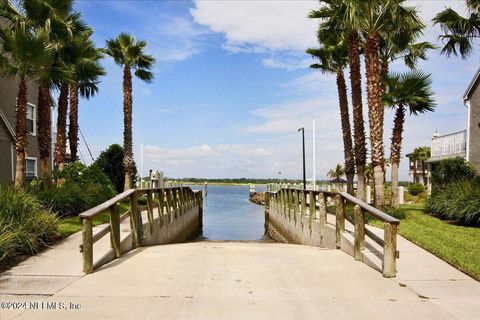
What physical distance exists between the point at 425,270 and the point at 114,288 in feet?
16.0

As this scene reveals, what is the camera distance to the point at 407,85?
17531 mm

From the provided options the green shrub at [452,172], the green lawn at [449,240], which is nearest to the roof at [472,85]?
the green shrub at [452,172]

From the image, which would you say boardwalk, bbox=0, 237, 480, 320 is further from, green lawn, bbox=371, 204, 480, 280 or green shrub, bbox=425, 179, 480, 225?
green shrub, bbox=425, 179, 480, 225

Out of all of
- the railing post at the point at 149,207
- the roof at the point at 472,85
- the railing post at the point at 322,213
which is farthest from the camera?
the roof at the point at 472,85

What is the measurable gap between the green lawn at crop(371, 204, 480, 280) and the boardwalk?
37 cm

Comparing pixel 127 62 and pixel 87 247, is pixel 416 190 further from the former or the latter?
pixel 87 247

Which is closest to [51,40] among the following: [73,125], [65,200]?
[65,200]

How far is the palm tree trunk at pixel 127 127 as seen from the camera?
2791cm

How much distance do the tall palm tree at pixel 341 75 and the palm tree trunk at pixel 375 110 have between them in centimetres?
685

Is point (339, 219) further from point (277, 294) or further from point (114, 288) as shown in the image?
point (114, 288)

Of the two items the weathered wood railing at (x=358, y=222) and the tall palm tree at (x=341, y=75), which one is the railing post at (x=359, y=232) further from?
the tall palm tree at (x=341, y=75)

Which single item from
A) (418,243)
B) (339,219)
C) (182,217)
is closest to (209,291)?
(339,219)

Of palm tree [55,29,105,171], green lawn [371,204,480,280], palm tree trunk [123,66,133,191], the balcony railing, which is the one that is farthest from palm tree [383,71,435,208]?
palm tree trunk [123,66,133,191]

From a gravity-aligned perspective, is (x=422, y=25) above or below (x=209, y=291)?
above
